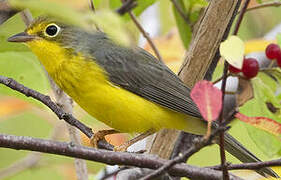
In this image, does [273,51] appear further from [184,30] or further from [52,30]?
[52,30]

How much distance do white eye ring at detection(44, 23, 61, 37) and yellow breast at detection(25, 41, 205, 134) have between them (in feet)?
0.26

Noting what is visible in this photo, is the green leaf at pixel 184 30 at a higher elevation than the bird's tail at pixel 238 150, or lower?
higher

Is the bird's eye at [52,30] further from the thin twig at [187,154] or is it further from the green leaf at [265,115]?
the thin twig at [187,154]

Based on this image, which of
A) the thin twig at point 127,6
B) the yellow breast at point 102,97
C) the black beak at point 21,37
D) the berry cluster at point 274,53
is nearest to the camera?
the berry cluster at point 274,53

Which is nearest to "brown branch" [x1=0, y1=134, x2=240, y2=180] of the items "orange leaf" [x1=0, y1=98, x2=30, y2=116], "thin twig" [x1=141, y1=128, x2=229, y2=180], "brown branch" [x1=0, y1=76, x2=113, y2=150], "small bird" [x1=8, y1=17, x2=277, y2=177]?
"thin twig" [x1=141, y1=128, x2=229, y2=180]

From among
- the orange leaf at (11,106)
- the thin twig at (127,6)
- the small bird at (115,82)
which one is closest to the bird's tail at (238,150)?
the small bird at (115,82)

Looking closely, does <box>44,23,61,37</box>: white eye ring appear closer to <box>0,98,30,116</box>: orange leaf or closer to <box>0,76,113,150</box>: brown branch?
<box>0,76,113,150</box>: brown branch

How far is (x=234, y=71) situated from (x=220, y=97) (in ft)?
2.72

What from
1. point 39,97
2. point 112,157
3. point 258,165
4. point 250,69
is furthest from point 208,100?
point 39,97

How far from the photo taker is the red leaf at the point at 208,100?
2039mm

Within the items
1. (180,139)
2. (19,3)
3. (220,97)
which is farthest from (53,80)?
(19,3)

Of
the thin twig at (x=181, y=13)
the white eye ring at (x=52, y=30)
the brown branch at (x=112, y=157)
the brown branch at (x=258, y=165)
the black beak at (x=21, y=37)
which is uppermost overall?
the thin twig at (x=181, y=13)

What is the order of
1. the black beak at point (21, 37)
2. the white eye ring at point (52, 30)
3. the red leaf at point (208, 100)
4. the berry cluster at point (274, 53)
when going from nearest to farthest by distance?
the red leaf at point (208, 100) → the berry cluster at point (274, 53) → the black beak at point (21, 37) → the white eye ring at point (52, 30)

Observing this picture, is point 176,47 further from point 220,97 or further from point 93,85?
point 220,97
